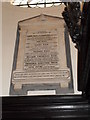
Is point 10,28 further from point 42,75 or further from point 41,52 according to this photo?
point 42,75

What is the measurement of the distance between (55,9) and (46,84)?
3.46ft

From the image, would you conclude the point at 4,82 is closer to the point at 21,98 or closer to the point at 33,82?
the point at 33,82

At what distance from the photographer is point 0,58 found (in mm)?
2754

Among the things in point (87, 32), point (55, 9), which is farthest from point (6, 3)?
point (87, 32)

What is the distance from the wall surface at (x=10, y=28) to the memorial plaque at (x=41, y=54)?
6cm

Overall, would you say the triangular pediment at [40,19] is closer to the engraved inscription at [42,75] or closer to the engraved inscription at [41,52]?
the engraved inscription at [41,52]

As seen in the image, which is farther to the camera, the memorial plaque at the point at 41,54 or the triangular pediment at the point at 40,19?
the triangular pediment at the point at 40,19

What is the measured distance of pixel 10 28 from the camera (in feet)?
9.97

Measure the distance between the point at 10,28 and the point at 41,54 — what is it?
506 millimetres

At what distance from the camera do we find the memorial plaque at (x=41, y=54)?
261cm

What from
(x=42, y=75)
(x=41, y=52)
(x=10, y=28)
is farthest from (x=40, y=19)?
(x=42, y=75)

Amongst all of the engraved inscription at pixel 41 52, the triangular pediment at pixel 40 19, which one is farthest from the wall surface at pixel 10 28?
the engraved inscription at pixel 41 52

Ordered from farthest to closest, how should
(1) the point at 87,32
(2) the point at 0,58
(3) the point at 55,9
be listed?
(3) the point at 55,9, (2) the point at 0,58, (1) the point at 87,32

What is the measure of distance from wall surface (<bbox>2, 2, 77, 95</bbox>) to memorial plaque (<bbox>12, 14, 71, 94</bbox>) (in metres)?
0.06
